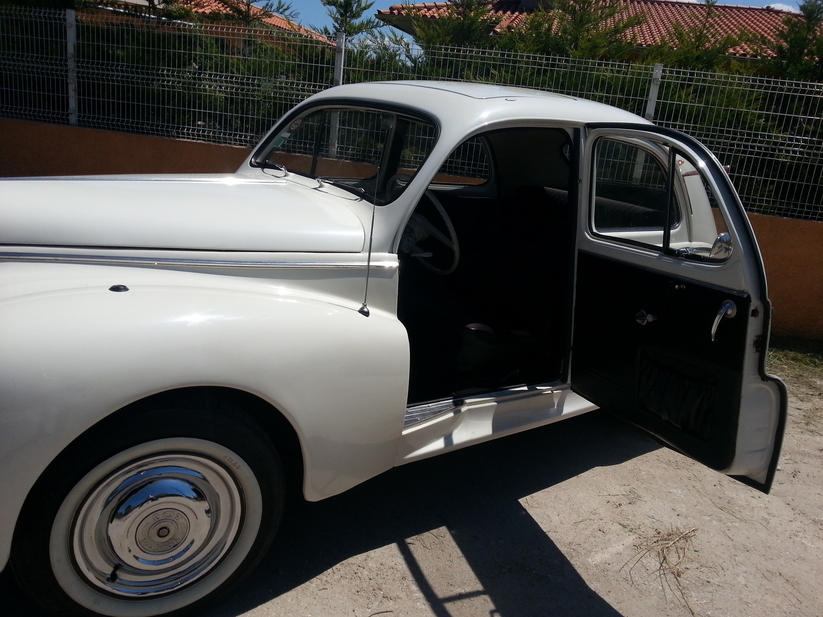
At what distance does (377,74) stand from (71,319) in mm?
5884

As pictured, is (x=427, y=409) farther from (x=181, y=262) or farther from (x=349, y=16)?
(x=349, y=16)

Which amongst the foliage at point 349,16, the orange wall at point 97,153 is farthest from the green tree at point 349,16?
the orange wall at point 97,153

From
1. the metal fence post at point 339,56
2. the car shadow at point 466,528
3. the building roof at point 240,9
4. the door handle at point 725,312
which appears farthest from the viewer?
the building roof at point 240,9

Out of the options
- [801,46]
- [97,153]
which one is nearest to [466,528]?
[801,46]

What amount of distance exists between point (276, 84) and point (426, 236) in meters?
4.93

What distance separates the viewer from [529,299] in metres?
3.43

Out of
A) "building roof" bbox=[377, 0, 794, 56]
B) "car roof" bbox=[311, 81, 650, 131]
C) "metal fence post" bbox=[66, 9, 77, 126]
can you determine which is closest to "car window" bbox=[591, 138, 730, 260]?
"car roof" bbox=[311, 81, 650, 131]

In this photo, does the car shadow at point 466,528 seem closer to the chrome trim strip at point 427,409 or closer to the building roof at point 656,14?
the chrome trim strip at point 427,409

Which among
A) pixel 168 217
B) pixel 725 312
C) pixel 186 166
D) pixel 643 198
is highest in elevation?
pixel 643 198

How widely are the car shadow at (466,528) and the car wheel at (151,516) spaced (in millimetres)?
226

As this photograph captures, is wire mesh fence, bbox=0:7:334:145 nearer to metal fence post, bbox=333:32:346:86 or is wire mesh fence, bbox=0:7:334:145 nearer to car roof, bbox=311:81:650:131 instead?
metal fence post, bbox=333:32:346:86

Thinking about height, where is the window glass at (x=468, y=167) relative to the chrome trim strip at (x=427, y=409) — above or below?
above

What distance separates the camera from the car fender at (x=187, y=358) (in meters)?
1.86

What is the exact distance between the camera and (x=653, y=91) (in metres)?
6.40
